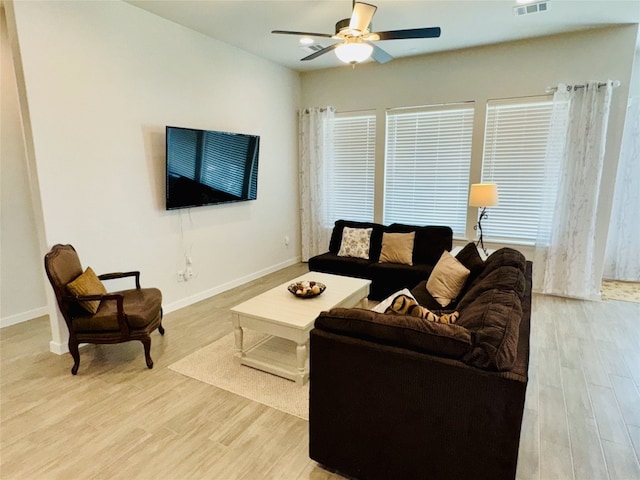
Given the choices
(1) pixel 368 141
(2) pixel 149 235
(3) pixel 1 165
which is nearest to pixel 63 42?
(3) pixel 1 165

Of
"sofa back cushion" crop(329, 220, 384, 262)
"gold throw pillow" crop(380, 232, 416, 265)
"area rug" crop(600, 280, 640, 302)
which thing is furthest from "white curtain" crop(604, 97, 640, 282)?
"sofa back cushion" crop(329, 220, 384, 262)

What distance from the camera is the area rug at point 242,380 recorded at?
8.52 ft

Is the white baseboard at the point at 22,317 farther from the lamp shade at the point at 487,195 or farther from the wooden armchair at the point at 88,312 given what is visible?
the lamp shade at the point at 487,195

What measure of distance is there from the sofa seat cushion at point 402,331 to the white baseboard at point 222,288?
2.88m

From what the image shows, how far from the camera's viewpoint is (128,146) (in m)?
3.65

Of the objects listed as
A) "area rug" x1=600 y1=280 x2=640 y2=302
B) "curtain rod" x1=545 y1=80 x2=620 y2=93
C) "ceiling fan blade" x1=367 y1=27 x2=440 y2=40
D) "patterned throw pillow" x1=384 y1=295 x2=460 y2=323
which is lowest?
"area rug" x1=600 y1=280 x2=640 y2=302

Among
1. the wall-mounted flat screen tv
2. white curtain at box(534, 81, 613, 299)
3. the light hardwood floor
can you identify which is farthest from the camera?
white curtain at box(534, 81, 613, 299)

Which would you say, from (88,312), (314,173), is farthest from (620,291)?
(88,312)

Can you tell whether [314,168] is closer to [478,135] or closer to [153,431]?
[478,135]

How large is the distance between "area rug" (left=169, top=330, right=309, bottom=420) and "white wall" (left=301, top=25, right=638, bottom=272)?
346 centimetres

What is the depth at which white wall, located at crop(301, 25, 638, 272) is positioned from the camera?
4180 millimetres

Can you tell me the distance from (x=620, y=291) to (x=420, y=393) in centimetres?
477

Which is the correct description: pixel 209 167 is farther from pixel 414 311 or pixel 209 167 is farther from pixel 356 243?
pixel 414 311

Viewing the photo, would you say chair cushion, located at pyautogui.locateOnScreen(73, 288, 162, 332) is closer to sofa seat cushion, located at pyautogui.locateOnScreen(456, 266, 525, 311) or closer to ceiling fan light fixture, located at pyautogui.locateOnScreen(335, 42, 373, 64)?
sofa seat cushion, located at pyautogui.locateOnScreen(456, 266, 525, 311)
